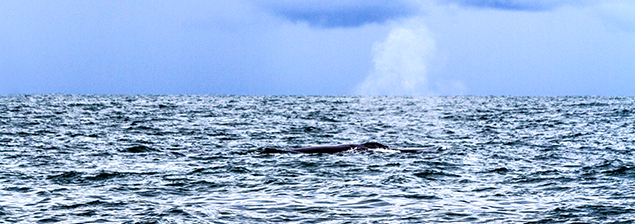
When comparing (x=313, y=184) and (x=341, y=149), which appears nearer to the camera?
(x=313, y=184)

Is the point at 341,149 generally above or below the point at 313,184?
above

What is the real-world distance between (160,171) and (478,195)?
8.63 metres

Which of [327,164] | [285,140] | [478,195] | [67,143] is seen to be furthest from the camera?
[285,140]

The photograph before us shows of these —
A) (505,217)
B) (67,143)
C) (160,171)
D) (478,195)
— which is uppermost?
(67,143)

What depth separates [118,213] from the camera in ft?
42.3

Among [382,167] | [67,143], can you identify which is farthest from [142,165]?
[67,143]

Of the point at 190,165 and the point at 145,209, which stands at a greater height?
the point at 190,165

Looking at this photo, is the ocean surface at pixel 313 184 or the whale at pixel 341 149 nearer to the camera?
the ocean surface at pixel 313 184

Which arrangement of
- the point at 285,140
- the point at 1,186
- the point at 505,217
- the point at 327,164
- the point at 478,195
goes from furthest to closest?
1. the point at 285,140
2. the point at 327,164
3. the point at 1,186
4. the point at 478,195
5. the point at 505,217

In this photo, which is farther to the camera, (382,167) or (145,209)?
(382,167)

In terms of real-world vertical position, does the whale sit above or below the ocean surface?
above

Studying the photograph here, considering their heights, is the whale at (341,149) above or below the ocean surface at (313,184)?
above

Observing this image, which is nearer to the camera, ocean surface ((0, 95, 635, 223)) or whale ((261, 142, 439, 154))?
ocean surface ((0, 95, 635, 223))

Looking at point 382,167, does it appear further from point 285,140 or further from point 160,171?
point 285,140
